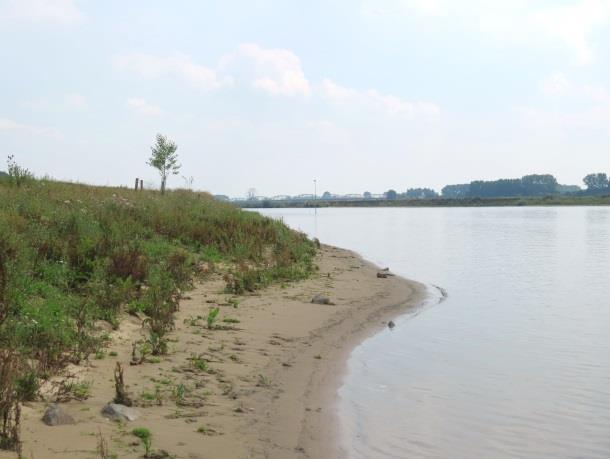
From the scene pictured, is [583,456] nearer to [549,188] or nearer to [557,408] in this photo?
[557,408]

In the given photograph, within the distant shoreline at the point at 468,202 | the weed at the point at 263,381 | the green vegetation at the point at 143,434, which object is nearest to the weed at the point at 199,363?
the weed at the point at 263,381

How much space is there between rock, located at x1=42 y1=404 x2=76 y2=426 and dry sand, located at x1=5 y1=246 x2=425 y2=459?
8 centimetres

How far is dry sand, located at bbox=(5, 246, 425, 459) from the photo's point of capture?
5621mm

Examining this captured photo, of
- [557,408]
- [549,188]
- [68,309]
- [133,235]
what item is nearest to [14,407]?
[68,309]

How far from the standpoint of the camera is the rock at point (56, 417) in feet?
18.5

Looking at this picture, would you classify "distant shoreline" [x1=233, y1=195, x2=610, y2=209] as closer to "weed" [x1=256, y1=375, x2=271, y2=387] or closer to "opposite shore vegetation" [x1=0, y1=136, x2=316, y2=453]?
"opposite shore vegetation" [x1=0, y1=136, x2=316, y2=453]

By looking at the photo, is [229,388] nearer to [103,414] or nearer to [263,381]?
[263,381]

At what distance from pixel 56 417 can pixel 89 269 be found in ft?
18.1

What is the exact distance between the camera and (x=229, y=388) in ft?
24.6

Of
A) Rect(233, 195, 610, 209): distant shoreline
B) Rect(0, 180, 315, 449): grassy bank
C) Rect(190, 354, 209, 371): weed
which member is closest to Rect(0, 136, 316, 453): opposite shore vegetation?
Rect(0, 180, 315, 449): grassy bank

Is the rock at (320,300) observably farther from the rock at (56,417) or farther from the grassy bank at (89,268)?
the rock at (56,417)

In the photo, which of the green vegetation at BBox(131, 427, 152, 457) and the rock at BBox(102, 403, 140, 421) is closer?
the green vegetation at BBox(131, 427, 152, 457)

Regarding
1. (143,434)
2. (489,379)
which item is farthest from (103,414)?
(489,379)

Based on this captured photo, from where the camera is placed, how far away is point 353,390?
27.3 feet
